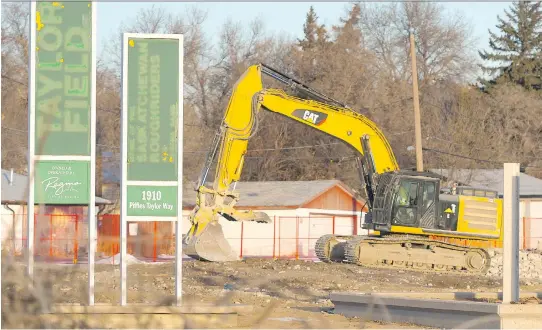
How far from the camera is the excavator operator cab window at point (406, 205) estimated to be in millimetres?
30812

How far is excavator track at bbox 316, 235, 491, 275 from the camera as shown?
30.3m

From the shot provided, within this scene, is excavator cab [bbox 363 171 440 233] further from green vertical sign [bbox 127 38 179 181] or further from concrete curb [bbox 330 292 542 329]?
green vertical sign [bbox 127 38 179 181]

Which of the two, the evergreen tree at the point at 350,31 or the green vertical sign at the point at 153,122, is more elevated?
the evergreen tree at the point at 350,31

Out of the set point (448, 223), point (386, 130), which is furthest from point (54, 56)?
point (386, 130)

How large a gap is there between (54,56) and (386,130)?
52.4 meters

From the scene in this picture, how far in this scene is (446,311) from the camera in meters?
14.4

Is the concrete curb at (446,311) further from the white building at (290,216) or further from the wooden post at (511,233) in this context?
the white building at (290,216)

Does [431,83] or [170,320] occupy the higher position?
[431,83]

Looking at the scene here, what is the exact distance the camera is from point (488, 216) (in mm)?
32125

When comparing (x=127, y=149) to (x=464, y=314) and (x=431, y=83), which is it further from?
(x=431, y=83)

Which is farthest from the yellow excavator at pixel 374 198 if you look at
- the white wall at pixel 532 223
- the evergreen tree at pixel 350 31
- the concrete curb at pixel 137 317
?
the evergreen tree at pixel 350 31

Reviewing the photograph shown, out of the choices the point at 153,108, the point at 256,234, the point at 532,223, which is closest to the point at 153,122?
the point at 153,108

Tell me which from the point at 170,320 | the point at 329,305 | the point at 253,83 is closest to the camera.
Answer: the point at 170,320

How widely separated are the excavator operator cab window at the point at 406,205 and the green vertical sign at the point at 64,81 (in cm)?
1800
